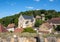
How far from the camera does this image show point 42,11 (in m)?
89.2

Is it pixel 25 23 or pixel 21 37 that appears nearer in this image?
pixel 21 37

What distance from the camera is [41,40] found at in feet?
23.1

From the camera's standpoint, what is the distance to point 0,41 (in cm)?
733

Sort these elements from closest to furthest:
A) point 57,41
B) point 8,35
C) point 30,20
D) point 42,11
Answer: point 57,41, point 8,35, point 30,20, point 42,11

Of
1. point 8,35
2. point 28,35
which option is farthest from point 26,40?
point 8,35

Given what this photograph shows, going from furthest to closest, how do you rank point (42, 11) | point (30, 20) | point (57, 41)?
1. point (42, 11)
2. point (30, 20)
3. point (57, 41)

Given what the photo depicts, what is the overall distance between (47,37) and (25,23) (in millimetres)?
49334

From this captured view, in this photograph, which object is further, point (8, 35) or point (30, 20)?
point (30, 20)

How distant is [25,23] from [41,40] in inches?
1946

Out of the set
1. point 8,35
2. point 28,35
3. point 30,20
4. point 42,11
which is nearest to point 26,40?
point 28,35

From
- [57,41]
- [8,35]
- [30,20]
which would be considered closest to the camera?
[57,41]

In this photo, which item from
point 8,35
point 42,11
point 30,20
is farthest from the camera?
point 42,11

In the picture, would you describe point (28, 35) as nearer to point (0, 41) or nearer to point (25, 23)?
point (0, 41)

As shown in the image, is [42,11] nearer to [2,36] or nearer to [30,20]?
[30,20]
